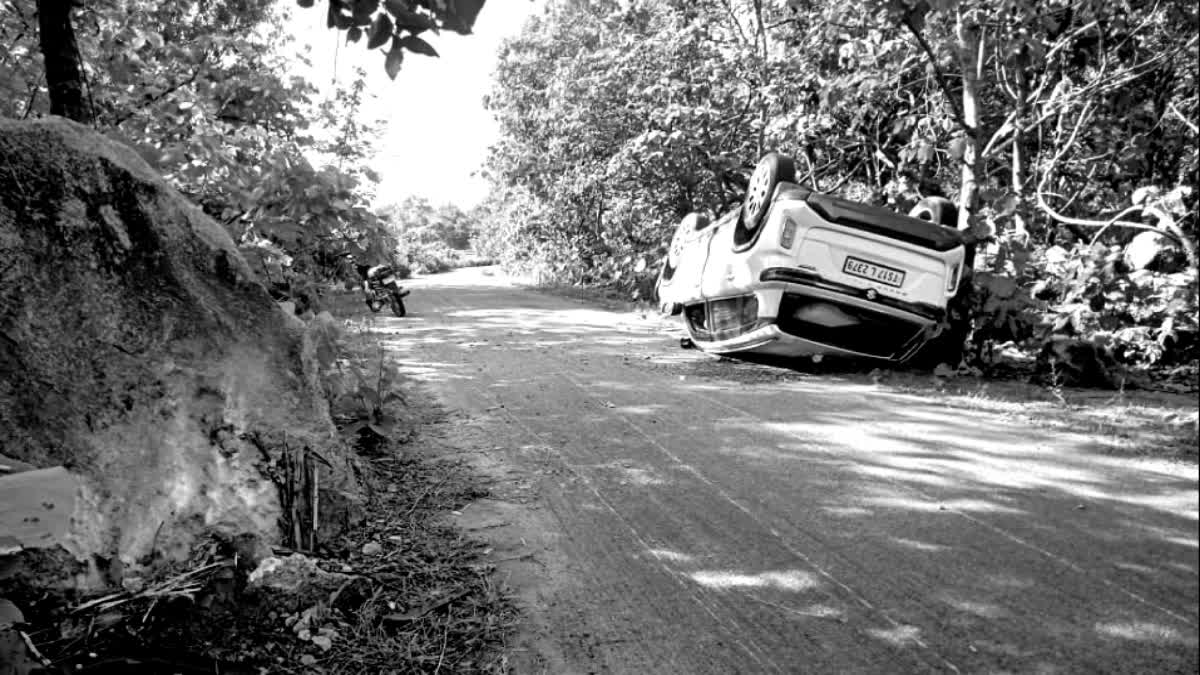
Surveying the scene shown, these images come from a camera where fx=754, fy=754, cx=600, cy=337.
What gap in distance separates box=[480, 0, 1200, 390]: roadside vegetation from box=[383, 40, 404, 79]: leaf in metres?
1.82

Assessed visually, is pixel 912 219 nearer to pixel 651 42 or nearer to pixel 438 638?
pixel 438 638

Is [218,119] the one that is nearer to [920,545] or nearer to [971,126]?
[920,545]

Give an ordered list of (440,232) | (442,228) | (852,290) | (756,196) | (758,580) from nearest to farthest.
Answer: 1. (758,580)
2. (852,290)
3. (756,196)
4. (440,232)
5. (442,228)

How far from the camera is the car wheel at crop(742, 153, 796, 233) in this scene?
617 centimetres

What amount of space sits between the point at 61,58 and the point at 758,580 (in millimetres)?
4412

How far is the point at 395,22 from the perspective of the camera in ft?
7.60

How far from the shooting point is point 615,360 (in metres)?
7.48

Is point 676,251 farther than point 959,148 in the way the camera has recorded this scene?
Yes

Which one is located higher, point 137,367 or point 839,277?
point 839,277

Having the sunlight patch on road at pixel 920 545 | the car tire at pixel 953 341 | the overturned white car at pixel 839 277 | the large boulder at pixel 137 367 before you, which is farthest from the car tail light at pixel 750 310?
the large boulder at pixel 137 367

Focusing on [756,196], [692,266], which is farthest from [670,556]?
[692,266]

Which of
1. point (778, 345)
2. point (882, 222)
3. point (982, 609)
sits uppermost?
point (882, 222)

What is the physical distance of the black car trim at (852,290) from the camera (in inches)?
223

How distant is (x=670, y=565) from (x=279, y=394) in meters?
1.77
